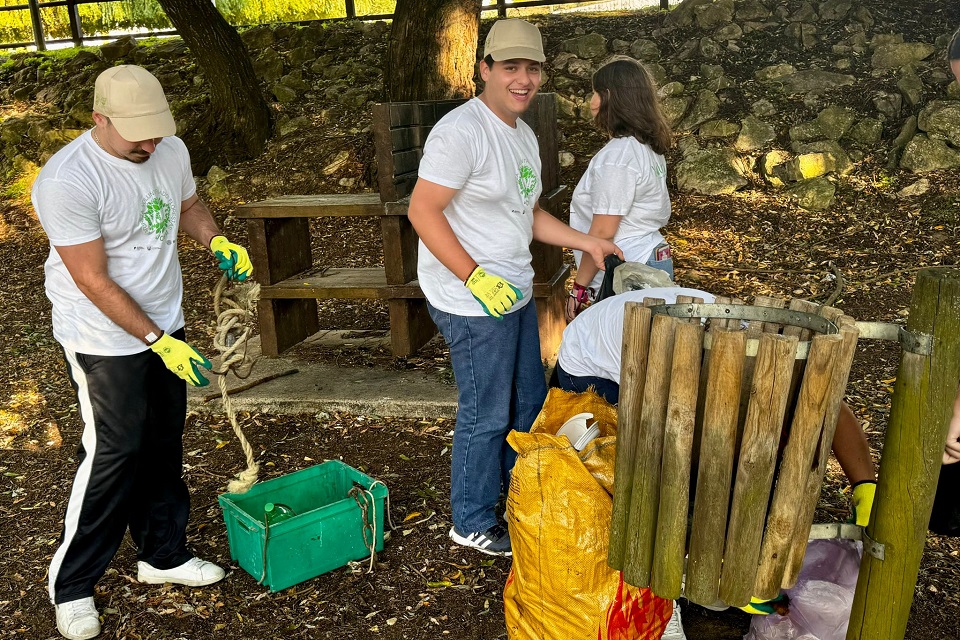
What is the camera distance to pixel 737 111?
789 cm

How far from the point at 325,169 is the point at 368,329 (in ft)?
10.9

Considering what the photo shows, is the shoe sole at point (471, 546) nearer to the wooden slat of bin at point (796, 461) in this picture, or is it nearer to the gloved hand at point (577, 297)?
the gloved hand at point (577, 297)

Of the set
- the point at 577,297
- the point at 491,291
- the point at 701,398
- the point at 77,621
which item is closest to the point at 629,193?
the point at 577,297

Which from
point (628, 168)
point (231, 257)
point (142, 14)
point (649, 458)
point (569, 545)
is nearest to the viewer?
point (649, 458)

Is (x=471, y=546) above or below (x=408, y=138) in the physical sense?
below

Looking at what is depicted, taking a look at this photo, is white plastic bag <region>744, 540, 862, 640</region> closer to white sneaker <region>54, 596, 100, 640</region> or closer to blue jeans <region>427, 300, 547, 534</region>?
blue jeans <region>427, 300, 547, 534</region>

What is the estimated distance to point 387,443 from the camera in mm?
4047

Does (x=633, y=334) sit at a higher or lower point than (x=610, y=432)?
higher

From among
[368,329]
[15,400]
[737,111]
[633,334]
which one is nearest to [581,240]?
[633,334]

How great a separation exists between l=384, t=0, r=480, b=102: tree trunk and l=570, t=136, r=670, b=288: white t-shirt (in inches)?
158

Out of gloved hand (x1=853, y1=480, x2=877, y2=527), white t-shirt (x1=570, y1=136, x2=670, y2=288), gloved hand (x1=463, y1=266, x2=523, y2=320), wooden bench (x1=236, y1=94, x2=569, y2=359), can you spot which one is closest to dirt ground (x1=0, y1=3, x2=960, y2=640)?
wooden bench (x1=236, y1=94, x2=569, y2=359)

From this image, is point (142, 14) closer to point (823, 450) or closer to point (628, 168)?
point (628, 168)

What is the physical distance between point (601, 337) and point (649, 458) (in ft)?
3.18

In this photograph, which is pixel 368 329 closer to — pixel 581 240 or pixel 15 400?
pixel 15 400
